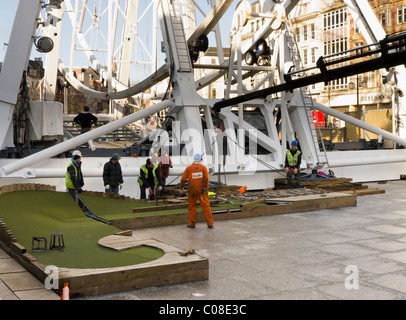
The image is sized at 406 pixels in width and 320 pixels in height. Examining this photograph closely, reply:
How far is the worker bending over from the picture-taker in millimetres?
18344

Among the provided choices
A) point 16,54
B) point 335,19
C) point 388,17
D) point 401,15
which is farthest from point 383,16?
point 16,54

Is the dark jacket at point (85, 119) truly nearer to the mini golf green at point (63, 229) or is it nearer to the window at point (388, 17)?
the mini golf green at point (63, 229)

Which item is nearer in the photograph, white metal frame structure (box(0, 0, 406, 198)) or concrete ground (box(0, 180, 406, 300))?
concrete ground (box(0, 180, 406, 300))

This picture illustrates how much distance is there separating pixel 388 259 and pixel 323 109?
46.0 ft

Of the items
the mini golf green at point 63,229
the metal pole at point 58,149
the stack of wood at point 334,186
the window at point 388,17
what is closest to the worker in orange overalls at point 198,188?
the mini golf green at point 63,229

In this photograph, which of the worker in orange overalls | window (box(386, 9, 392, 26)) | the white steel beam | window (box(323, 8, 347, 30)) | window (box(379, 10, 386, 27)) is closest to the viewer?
the worker in orange overalls

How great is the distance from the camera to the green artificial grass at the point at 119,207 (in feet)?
41.8

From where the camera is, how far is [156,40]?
33.0 m

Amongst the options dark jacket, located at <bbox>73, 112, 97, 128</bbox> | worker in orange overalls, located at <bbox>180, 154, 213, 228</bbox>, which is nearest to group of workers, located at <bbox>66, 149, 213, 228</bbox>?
worker in orange overalls, located at <bbox>180, 154, 213, 228</bbox>

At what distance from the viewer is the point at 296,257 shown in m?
9.10

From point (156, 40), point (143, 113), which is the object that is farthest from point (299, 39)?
point (143, 113)

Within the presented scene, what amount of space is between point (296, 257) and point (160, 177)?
748cm

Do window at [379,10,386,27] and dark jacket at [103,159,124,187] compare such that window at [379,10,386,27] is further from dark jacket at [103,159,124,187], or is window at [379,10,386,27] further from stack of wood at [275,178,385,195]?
dark jacket at [103,159,124,187]
